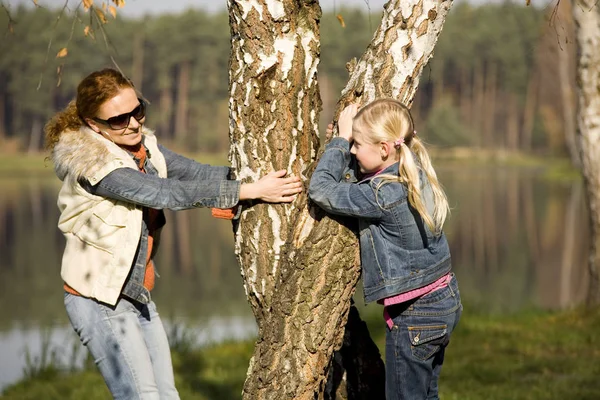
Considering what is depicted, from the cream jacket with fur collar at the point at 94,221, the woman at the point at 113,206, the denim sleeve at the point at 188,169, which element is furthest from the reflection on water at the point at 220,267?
the cream jacket with fur collar at the point at 94,221

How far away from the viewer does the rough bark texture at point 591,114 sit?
7.63 meters

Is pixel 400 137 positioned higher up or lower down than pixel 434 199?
higher up

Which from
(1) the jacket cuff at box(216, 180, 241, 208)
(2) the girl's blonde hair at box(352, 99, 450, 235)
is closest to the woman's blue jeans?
(1) the jacket cuff at box(216, 180, 241, 208)

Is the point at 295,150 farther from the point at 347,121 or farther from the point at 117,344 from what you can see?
the point at 117,344

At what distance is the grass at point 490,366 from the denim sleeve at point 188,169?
255 cm

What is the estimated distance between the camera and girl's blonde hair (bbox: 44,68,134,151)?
338 centimetres

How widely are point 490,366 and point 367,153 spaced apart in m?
3.69

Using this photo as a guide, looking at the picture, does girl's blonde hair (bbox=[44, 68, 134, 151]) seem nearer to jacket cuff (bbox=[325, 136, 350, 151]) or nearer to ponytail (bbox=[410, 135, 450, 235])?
jacket cuff (bbox=[325, 136, 350, 151])

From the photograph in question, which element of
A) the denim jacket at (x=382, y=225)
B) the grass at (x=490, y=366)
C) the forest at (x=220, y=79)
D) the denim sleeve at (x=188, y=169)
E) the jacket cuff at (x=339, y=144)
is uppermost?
the forest at (x=220, y=79)

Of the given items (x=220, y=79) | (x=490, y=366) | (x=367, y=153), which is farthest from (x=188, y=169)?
(x=220, y=79)

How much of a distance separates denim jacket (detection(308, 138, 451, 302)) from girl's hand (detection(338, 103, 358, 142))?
1.9 inches

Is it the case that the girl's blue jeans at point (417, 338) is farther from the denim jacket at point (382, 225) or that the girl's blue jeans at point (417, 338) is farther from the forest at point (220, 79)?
the forest at point (220, 79)

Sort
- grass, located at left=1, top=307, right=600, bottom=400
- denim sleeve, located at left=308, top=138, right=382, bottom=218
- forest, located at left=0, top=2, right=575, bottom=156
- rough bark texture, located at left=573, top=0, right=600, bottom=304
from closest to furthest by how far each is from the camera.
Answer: denim sleeve, located at left=308, top=138, right=382, bottom=218 < grass, located at left=1, top=307, right=600, bottom=400 < rough bark texture, located at left=573, top=0, right=600, bottom=304 < forest, located at left=0, top=2, right=575, bottom=156

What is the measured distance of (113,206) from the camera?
11.1ft
